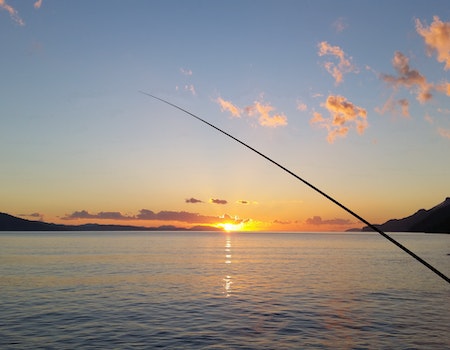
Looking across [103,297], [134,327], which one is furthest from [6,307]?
[134,327]

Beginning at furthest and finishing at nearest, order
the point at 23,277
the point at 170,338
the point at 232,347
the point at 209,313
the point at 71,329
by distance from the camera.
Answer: the point at 23,277, the point at 209,313, the point at 71,329, the point at 170,338, the point at 232,347

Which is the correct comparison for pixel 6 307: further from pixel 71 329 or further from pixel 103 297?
pixel 71 329

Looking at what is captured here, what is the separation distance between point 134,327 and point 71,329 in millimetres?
3609

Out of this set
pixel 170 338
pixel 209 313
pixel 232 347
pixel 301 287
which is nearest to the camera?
pixel 232 347

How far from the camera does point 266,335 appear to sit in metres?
24.6

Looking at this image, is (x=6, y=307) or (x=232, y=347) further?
(x=6, y=307)

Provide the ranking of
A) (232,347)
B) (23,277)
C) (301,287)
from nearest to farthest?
(232,347), (301,287), (23,277)

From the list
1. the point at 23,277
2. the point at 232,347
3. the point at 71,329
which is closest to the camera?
the point at 232,347

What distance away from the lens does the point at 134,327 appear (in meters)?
26.2

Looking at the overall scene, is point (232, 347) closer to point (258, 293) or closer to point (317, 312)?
point (317, 312)

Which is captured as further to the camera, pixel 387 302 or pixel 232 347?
pixel 387 302

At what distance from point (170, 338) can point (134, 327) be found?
3.50 m

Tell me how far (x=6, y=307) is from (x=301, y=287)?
1121 inches

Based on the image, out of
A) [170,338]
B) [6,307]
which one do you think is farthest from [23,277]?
[170,338]
